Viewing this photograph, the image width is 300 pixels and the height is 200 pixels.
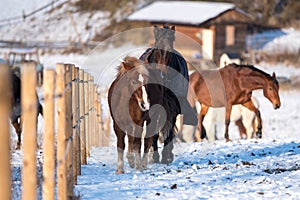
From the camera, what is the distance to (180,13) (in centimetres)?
4869

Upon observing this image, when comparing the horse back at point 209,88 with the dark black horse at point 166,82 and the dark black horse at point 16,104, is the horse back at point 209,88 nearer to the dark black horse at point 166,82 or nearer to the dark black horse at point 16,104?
the dark black horse at point 16,104

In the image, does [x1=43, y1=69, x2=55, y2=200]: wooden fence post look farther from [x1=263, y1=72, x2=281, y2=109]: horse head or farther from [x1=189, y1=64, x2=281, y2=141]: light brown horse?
[x1=263, y1=72, x2=281, y2=109]: horse head

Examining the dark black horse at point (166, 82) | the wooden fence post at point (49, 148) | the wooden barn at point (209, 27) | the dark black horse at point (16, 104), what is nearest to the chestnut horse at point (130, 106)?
the dark black horse at point (166, 82)

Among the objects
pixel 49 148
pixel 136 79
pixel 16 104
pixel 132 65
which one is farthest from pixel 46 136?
pixel 16 104

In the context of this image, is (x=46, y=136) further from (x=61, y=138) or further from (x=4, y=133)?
(x=4, y=133)

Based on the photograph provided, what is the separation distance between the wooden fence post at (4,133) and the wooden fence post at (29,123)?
45 cm

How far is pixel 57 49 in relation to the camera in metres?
44.1

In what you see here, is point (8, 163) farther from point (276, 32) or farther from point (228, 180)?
point (276, 32)

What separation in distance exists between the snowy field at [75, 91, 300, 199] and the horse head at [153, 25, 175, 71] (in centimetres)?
156

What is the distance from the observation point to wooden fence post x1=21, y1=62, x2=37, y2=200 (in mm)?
4207

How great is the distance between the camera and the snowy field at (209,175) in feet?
22.9

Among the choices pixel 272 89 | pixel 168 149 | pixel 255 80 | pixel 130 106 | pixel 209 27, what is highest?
pixel 209 27

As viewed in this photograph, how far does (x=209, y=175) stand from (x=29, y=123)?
4541 millimetres

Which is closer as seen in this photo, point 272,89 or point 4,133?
point 4,133
